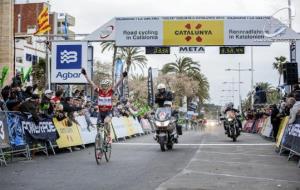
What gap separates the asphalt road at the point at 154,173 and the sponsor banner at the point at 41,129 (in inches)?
25.4

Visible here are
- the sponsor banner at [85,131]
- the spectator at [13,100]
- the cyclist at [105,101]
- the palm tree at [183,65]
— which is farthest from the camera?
the palm tree at [183,65]

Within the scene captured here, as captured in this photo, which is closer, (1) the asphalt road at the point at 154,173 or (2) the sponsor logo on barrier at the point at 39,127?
(1) the asphalt road at the point at 154,173

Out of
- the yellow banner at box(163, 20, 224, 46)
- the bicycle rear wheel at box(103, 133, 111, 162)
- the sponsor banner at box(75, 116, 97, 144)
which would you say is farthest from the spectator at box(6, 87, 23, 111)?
the yellow banner at box(163, 20, 224, 46)

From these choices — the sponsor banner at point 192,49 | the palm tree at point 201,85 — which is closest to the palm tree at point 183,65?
the palm tree at point 201,85

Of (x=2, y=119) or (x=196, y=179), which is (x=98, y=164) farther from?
(x=196, y=179)

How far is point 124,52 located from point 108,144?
47.9 meters

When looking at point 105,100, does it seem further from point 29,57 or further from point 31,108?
point 29,57

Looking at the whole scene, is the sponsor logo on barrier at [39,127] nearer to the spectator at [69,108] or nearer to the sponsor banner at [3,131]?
the sponsor banner at [3,131]

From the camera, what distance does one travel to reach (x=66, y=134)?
16703 mm

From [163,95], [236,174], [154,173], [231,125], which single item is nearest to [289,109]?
[163,95]

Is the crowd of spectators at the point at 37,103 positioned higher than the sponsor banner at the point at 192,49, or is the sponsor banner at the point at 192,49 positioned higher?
the sponsor banner at the point at 192,49

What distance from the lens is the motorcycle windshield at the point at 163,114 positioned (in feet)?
52.9

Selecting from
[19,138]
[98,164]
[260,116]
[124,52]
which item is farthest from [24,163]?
[124,52]

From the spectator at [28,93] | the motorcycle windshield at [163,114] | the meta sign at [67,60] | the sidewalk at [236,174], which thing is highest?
the meta sign at [67,60]
